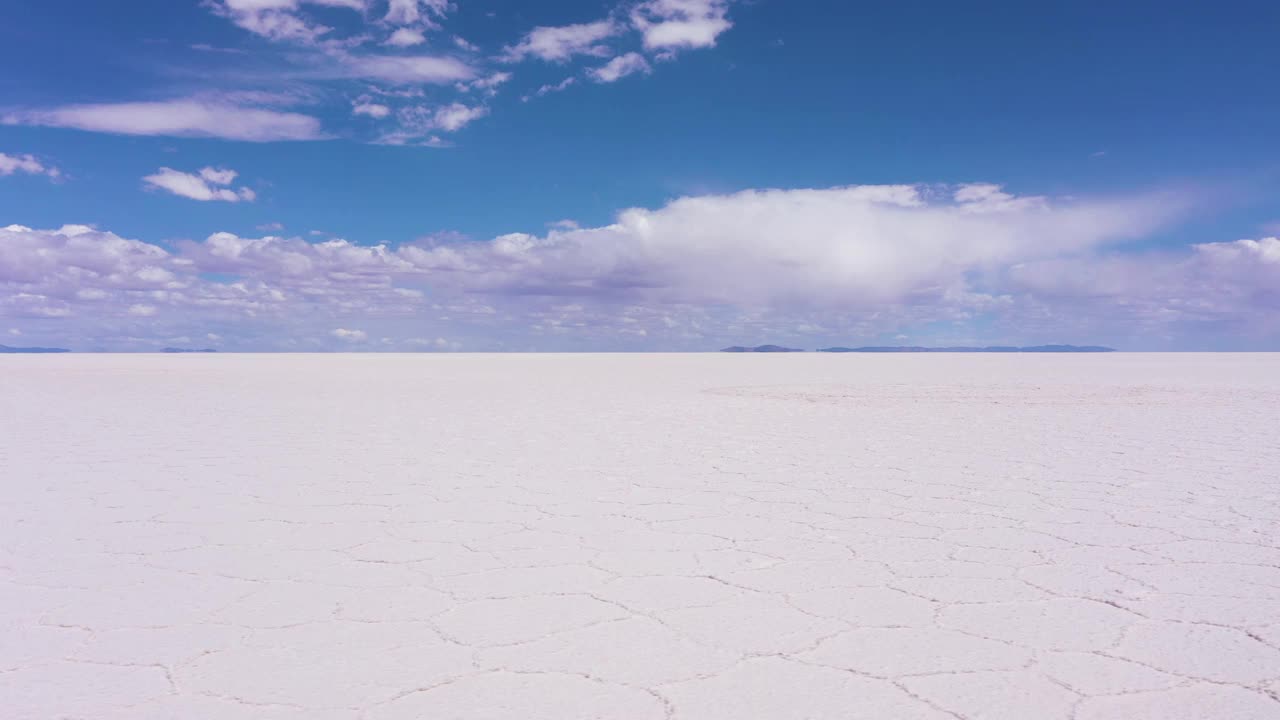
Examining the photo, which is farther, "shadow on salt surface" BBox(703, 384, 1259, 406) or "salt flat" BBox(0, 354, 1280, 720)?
"shadow on salt surface" BBox(703, 384, 1259, 406)

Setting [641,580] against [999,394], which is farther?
[999,394]

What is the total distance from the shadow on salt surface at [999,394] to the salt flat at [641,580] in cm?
399

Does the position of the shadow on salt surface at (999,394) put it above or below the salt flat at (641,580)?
above

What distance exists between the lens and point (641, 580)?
104 inches

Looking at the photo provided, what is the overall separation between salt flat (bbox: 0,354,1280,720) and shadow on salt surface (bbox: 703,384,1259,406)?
3.99 metres

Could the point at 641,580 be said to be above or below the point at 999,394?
below

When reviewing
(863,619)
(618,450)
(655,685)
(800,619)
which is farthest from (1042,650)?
(618,450)

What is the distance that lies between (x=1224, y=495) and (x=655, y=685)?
339 cm

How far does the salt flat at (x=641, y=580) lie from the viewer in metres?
1.81

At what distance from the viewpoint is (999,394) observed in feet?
36.4

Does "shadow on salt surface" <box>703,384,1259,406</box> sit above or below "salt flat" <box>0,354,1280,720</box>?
above

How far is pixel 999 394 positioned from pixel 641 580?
968cm

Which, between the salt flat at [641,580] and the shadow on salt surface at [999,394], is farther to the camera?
the shadow on salt surface at [999,394]

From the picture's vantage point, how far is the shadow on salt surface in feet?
31.9
